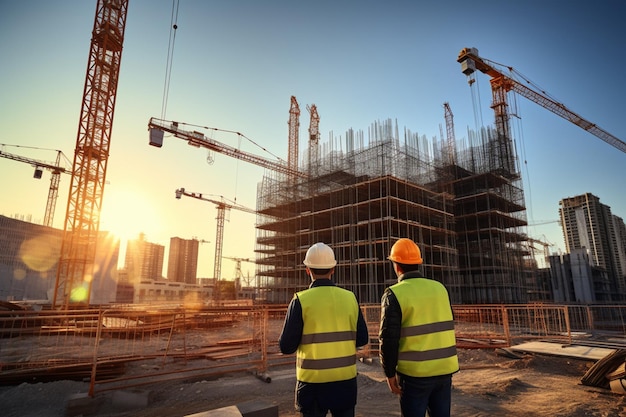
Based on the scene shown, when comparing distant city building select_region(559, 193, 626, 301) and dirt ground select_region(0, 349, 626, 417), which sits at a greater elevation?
distant city building select_region(559, 193, 626, 301)

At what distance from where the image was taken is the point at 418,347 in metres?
2.43

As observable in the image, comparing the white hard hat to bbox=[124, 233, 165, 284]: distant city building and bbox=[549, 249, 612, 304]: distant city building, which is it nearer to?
bbox=[549, 249, 612, 304]: distant city building

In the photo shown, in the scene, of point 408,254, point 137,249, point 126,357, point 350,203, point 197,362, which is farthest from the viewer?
point 137,249

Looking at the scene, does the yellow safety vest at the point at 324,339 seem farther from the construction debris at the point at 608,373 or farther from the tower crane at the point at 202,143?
the tower crane at the point at 202,143

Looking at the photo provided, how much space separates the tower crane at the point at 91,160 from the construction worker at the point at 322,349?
21303 mm

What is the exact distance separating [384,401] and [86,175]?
833 inches

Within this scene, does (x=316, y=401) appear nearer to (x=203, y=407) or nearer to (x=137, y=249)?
(x=203, y=407)

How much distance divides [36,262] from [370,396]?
70108 mm

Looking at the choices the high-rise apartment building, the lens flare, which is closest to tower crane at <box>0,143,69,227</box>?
the lens flare

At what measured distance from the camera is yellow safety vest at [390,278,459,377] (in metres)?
2.40

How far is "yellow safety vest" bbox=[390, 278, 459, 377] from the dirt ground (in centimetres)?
222

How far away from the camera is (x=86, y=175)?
20.0 m

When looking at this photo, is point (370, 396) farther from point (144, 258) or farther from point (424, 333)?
point (144, 258)

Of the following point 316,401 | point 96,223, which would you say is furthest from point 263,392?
point 96,223
